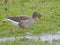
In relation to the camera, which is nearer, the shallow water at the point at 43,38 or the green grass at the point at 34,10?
the shallow water at the point at 43,38

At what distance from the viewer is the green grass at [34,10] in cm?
1306

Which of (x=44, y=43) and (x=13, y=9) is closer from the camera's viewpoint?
(x=44, y=43)

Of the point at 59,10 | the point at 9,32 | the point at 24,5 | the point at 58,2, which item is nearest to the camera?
the point at 9,32

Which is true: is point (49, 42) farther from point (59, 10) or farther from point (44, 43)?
point (59, 10)

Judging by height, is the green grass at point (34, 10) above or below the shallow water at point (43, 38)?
below

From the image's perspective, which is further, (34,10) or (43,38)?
(34,10)

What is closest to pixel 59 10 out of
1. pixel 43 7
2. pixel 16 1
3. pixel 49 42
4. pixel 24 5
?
pixel 43 7

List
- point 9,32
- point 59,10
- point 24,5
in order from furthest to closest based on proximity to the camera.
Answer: point 24,5 < point 59,10 < point 9,32

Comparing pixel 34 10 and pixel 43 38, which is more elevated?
pixel 43 38

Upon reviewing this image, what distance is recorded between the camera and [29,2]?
1977 centimetres

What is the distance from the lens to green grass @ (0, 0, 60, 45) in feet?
42.9

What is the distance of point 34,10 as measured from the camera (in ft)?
56.1

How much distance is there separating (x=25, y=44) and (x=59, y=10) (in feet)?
23.1

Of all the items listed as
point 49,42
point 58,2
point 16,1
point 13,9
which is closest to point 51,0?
point 58,2
